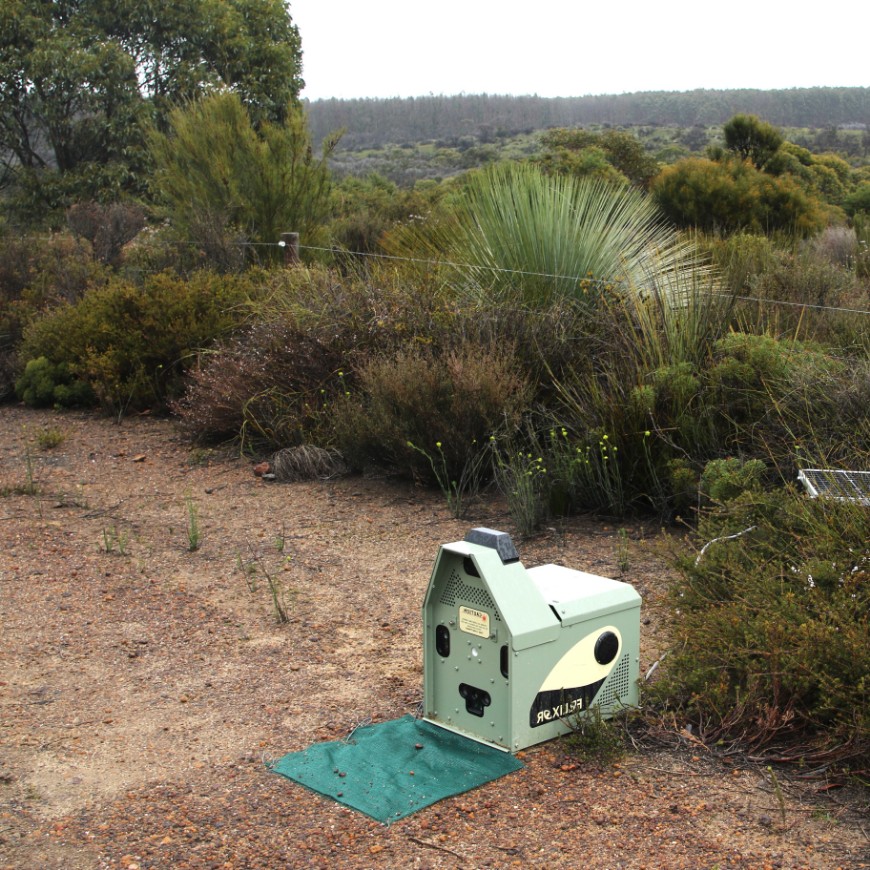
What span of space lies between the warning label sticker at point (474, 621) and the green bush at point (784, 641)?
2.29 ft

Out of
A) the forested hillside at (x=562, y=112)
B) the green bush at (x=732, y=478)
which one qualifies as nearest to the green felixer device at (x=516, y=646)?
the green bush at (x=732, y=478)

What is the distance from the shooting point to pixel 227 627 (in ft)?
17.1

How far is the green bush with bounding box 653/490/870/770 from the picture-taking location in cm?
357

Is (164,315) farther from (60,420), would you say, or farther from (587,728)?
(587,728)

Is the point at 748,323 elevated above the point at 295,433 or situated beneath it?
elevated above

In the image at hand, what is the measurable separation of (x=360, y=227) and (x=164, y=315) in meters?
6.88

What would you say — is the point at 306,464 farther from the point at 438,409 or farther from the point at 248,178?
the point at 248,178

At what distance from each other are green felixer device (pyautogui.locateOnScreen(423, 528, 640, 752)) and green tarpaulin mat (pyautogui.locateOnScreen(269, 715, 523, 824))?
0.08m

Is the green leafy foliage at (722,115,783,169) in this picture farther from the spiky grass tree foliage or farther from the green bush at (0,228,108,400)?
the green bush at (0,228,108,400)

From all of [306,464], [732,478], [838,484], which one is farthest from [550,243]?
[838,484]

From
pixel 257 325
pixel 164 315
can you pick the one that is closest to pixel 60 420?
pixel 164 315

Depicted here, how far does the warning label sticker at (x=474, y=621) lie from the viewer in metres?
3.72

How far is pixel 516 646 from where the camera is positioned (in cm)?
361

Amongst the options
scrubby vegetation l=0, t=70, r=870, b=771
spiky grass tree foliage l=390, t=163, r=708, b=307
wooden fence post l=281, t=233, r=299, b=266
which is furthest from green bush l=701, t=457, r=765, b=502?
wooden fence post l=281, t=233, r=299, b=266
